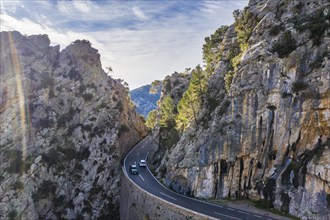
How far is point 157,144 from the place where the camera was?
8100 centimetres

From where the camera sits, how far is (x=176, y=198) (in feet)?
156

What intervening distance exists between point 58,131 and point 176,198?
115 feet

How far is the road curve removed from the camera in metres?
37.6

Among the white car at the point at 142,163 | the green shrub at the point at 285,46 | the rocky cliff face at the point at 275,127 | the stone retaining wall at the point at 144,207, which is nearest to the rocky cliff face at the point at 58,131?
the white car at the point at 142,163

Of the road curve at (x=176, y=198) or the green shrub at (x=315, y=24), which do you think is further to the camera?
the green shrub at (x=315, y=24)

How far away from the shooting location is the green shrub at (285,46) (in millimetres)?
45094

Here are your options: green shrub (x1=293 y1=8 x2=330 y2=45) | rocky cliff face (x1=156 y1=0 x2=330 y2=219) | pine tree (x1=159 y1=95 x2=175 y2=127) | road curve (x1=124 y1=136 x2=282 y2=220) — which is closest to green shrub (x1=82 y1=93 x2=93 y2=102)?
road curve (x1=124 y1=136 x2=282 y2=220)

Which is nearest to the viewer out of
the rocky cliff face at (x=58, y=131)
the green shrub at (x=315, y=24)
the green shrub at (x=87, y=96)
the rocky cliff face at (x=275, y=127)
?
the rocky cliff face at (x=275, y=127)

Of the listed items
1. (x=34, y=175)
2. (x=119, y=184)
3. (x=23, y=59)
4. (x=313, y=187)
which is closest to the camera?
(x=313, y=187)

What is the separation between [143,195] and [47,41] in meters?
55.0

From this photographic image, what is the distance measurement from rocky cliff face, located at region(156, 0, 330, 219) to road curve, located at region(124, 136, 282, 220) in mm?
2561

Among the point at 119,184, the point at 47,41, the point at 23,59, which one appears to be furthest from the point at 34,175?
the point at 47,41

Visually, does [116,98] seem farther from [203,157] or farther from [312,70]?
[312,70]

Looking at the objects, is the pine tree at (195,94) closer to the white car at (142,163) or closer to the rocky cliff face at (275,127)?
the rocky cliff face at (275,127)
